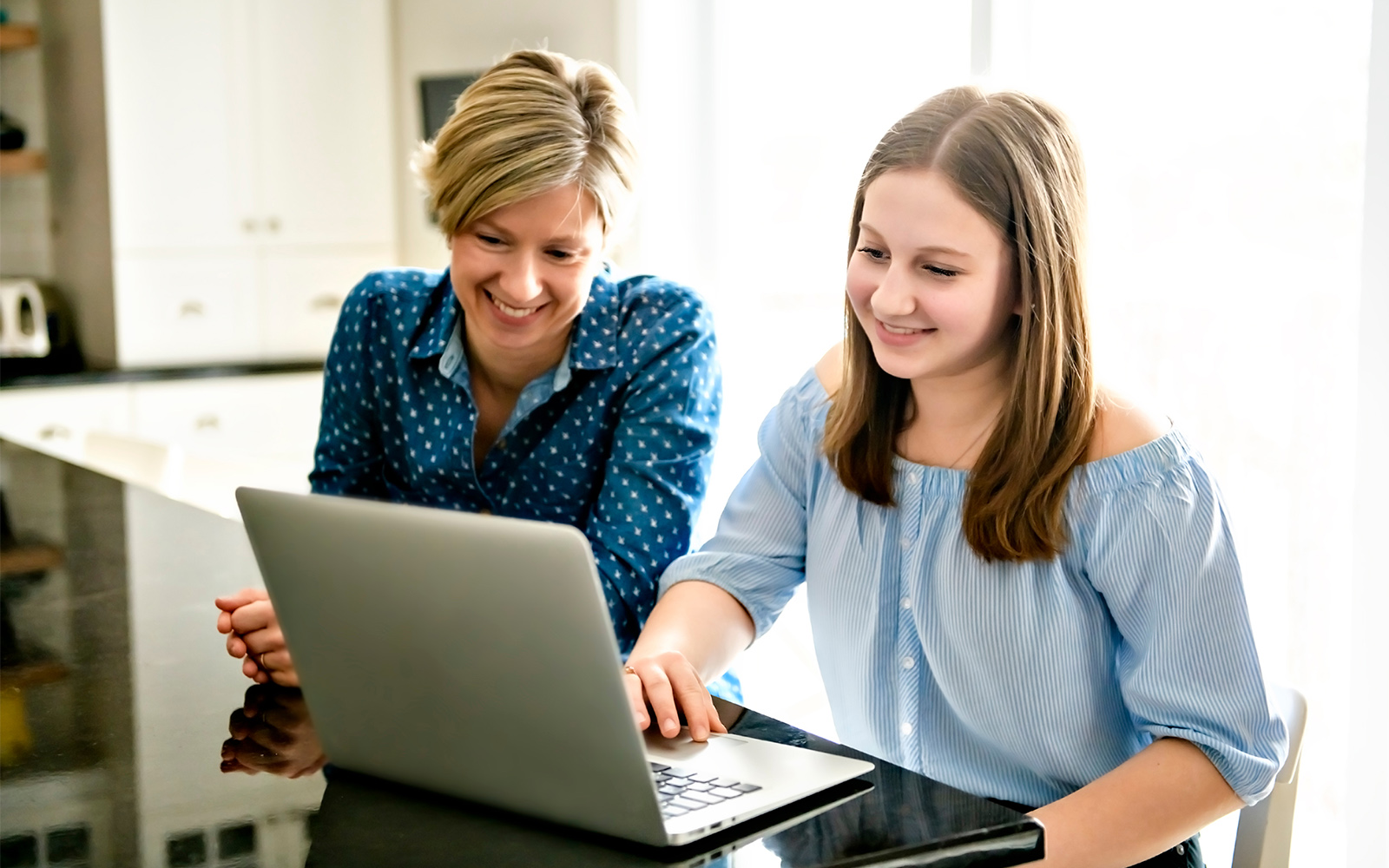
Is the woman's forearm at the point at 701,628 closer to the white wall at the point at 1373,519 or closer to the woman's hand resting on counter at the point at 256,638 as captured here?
the woman's hand resting on counter at the point at 256,638

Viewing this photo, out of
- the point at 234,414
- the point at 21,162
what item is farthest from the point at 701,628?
the point at 21,162

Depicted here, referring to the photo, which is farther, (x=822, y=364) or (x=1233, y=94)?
(x=1233, y=94)

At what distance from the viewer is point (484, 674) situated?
2.49 ft

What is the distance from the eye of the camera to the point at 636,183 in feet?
5.09

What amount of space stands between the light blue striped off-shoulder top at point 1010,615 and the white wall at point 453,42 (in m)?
2.40

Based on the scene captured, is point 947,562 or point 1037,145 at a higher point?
point 1037,145

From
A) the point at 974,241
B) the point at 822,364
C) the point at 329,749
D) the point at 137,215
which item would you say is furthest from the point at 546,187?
the point at 137,215

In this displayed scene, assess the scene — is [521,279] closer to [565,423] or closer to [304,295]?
[565,423]

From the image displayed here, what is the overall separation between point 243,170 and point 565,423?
266 centimetres

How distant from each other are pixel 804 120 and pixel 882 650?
2.18 m

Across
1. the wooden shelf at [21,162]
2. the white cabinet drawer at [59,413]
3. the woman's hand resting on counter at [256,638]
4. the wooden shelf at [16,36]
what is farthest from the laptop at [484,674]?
the wooden shelf at [16,36]

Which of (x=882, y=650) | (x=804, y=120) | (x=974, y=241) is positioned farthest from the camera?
(x=804, y=120)

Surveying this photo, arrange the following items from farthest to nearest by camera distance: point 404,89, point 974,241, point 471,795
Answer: point 404,89, point 974,241, point 471,795

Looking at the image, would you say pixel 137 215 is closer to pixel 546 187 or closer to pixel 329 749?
pixel 546 187
